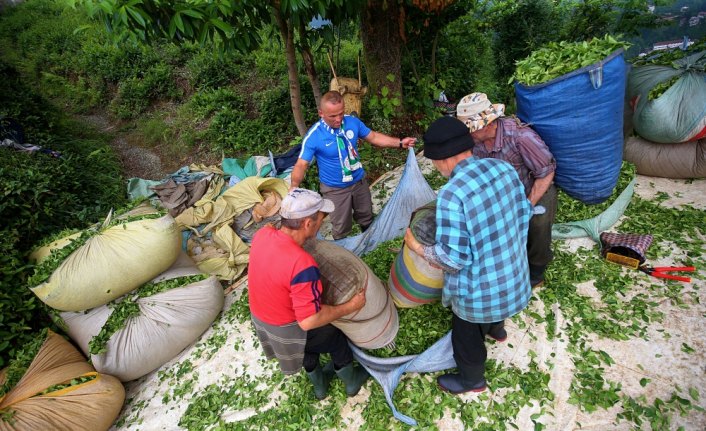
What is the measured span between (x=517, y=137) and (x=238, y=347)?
99.8 inches

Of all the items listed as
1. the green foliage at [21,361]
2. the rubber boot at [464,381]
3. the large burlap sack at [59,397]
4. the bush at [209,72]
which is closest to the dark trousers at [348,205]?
the rubber boot at [464,381]

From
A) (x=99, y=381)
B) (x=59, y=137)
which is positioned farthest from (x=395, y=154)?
(x=59, y=137)

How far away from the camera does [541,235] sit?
244cm

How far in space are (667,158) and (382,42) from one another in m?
3.43

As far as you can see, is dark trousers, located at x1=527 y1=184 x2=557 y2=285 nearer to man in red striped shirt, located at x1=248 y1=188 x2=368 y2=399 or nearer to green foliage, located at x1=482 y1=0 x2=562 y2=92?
man in red striped shirt, located at x1=248 y1=188 x2=368 y2=399

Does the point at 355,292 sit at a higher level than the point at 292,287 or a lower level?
lower

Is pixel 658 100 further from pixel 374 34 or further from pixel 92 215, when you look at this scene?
pixel 92 215

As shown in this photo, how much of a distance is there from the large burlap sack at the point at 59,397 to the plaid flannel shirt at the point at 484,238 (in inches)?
96.0

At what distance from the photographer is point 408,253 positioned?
7.48 ft

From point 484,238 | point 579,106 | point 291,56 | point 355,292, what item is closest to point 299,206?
point 355,292

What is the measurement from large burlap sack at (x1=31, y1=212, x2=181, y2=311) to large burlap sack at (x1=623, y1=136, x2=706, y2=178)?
14.6ft

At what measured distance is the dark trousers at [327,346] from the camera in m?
2.07

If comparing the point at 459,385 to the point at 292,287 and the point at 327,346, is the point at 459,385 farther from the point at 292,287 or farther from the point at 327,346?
the point at 292,287

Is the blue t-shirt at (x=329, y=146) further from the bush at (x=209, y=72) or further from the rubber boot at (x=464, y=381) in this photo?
the bush at (x=209, y=72)
